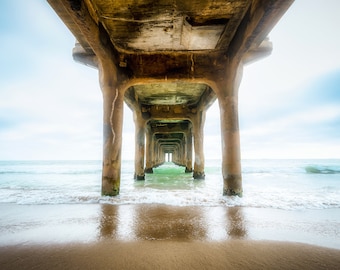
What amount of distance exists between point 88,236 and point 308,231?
2.98 metres

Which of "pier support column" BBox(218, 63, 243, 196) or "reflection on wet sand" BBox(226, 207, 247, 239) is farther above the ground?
"pier support column" BBox(218, 63, 243, 196)

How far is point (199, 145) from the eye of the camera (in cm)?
1049

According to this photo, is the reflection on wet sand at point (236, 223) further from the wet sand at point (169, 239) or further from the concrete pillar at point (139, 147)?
the concrete pillar at point (139, 147)

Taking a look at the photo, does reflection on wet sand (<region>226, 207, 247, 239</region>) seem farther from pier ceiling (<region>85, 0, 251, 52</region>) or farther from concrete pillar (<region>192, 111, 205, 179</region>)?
concrete pillar (<region>192, 111, 205, 179</region>)

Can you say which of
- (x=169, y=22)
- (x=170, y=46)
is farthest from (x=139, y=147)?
(x=169, y=22)

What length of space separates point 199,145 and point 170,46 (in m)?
6.40

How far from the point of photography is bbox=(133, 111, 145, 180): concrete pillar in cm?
980

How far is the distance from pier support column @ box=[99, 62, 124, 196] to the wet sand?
134 cm

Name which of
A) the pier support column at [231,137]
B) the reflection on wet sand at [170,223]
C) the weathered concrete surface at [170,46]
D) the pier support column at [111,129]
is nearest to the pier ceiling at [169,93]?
the weathered concrete surface at [170,46]

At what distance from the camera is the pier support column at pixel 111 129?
16.0 feet

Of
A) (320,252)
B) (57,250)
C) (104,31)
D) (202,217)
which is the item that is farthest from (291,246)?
(104,31)

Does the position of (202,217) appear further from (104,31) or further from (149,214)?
(104,31)

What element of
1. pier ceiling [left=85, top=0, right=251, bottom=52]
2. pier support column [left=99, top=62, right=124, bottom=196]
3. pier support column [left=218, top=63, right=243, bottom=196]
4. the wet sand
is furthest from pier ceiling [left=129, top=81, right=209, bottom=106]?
the wet sand

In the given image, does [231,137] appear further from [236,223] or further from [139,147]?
[139,147]
